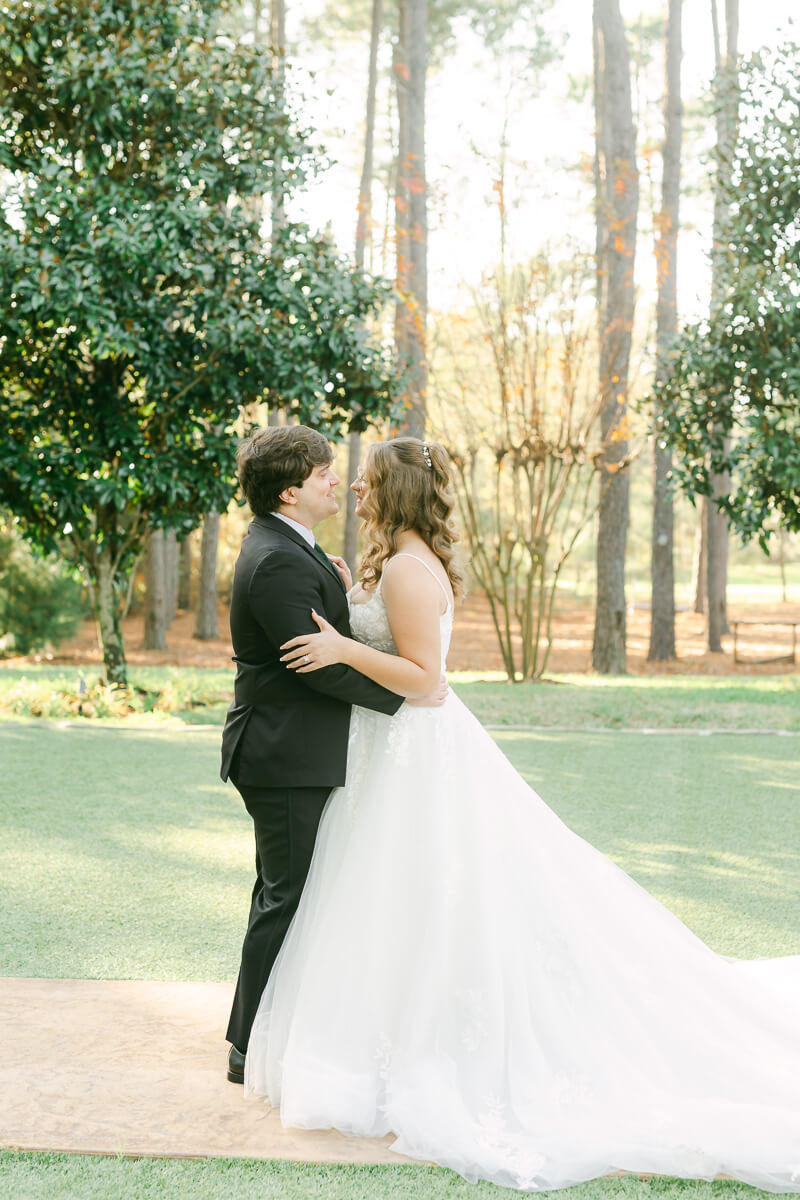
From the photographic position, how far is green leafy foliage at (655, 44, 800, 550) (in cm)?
991

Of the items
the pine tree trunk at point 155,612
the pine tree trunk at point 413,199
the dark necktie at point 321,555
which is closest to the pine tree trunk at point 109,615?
the pine tree trunk at point 413,199

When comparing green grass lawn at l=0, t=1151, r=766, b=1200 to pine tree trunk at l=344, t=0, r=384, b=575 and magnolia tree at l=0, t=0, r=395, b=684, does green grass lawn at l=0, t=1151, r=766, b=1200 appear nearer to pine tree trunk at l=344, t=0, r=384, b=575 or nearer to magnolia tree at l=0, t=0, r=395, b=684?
magnolia tree at l=0, t=0, r=395, b=684

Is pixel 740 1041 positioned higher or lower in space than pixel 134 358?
lower

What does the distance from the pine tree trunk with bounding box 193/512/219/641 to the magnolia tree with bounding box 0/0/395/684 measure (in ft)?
29.4

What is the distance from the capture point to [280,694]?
304 cm

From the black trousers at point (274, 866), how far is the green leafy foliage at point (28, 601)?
592 inches

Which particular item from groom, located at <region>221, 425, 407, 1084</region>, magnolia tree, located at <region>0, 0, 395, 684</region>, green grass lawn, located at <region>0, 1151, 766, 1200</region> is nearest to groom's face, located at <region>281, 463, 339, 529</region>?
groom, located at <region>221, 425, 407, 1084</region>

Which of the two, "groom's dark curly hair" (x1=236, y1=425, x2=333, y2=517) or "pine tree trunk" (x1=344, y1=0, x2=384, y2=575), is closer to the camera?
"groom's dark curly hair" (x1=236, y1=425, x2=333, y2=517)

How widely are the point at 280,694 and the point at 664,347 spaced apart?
899 centimetres

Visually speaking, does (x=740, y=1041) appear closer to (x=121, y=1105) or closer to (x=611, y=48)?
(x=121, y=1105)

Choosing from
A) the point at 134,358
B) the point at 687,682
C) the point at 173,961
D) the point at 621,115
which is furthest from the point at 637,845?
the point at 621,115

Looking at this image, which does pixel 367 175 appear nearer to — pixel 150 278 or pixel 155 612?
pixel 155 612

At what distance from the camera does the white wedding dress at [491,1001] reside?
9.13ft

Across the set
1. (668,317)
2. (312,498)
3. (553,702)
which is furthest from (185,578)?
(312,498)
